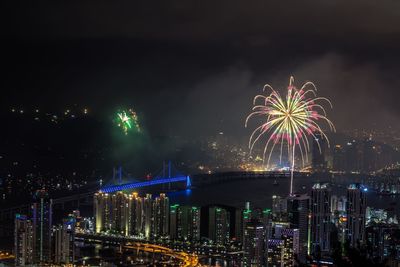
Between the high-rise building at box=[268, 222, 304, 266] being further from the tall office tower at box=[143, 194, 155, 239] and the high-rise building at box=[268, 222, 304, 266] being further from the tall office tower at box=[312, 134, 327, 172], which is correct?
the tall office tower at box=[312, 134, 327, 172]

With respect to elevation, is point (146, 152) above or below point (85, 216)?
above

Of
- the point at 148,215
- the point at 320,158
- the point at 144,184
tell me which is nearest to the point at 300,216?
the point at 148,215

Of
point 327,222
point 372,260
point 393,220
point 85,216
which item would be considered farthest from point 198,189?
point 372,260

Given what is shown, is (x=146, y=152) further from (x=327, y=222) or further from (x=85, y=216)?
(x=327, y=222)

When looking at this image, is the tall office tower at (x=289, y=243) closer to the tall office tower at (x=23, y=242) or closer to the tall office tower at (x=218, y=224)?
the tall office tower at (x=218, y=224)

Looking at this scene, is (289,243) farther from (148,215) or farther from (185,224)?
(148,215)

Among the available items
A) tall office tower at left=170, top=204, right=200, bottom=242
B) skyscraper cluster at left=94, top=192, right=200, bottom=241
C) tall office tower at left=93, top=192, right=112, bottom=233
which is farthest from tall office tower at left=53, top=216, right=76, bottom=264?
tall office tower at left=93, top=192, right=112, bottom=233

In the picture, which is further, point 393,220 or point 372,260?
point 393,220
